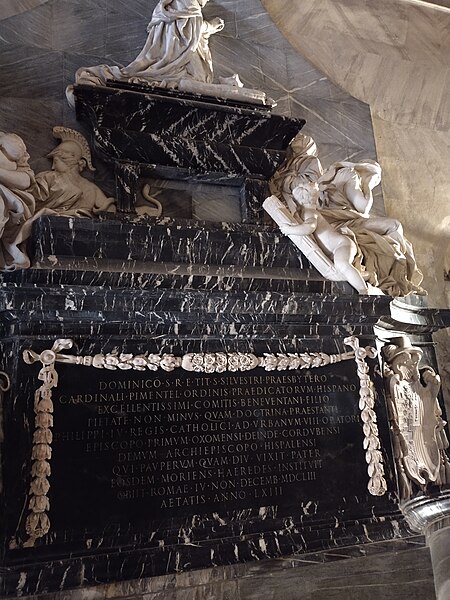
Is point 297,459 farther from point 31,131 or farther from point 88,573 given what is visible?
point 31,131

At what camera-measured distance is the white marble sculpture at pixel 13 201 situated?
3.47 m

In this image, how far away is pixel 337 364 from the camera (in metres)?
3.93

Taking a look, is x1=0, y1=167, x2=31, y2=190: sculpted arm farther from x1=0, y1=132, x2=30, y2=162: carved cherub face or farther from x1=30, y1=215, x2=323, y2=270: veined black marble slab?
x1=30, y1=215, x2=323, y2=270: veined black marble slab

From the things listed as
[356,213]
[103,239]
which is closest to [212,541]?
[103,239]

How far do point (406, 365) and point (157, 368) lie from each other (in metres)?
1.88

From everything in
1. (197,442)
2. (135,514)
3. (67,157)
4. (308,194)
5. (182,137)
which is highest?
(182,137)

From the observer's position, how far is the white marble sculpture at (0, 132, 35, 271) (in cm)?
347

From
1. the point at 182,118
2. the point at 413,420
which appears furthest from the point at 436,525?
the point at 182,118

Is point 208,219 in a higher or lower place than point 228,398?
higher

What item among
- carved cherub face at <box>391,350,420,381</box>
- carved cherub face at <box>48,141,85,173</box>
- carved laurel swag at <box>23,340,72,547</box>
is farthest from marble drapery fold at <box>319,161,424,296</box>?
carved laurel swag at <box>23,340,72,547</box>

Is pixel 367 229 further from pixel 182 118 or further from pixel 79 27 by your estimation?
pixel 79 27

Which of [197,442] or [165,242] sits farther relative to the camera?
[165,242]

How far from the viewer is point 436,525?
12.9 ft

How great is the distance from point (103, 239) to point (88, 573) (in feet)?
6.30
